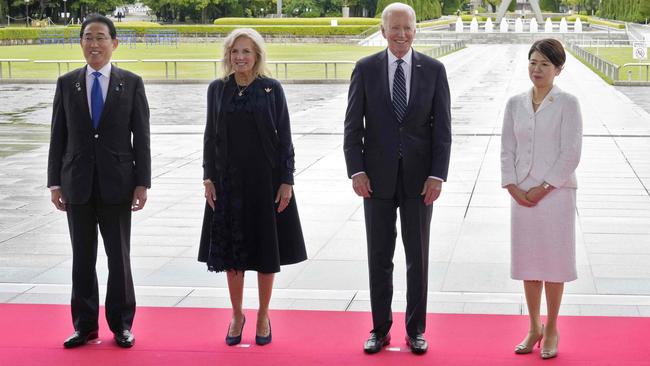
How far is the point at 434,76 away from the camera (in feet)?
18.6

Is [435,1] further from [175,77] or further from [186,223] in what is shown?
[186,223]

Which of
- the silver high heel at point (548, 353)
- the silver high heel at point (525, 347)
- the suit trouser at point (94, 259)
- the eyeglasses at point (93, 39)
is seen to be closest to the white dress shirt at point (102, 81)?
the eyeglasses at point (93, 39)

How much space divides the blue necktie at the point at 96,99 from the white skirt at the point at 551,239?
2.36 meters

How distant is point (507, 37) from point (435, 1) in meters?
28.4

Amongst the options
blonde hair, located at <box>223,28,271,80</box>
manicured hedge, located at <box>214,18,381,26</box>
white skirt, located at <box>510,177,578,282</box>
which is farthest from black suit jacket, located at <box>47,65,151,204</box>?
manicured hedge, located at <box>214,18,381,26</box>

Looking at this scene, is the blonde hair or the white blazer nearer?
the white blazer

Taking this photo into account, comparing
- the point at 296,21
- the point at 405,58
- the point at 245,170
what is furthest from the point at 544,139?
the point at 296,21

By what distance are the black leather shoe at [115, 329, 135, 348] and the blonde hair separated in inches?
59.6

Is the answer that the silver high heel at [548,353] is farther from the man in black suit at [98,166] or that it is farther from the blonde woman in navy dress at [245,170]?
the man in black suit at [98,166]

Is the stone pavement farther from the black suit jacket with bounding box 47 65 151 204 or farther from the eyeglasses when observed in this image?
the eyeglasses

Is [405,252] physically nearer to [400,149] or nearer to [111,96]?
[400,149]

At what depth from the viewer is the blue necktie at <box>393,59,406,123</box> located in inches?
224

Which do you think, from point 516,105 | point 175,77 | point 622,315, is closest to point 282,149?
point 516,105

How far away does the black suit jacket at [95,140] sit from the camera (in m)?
5.80
